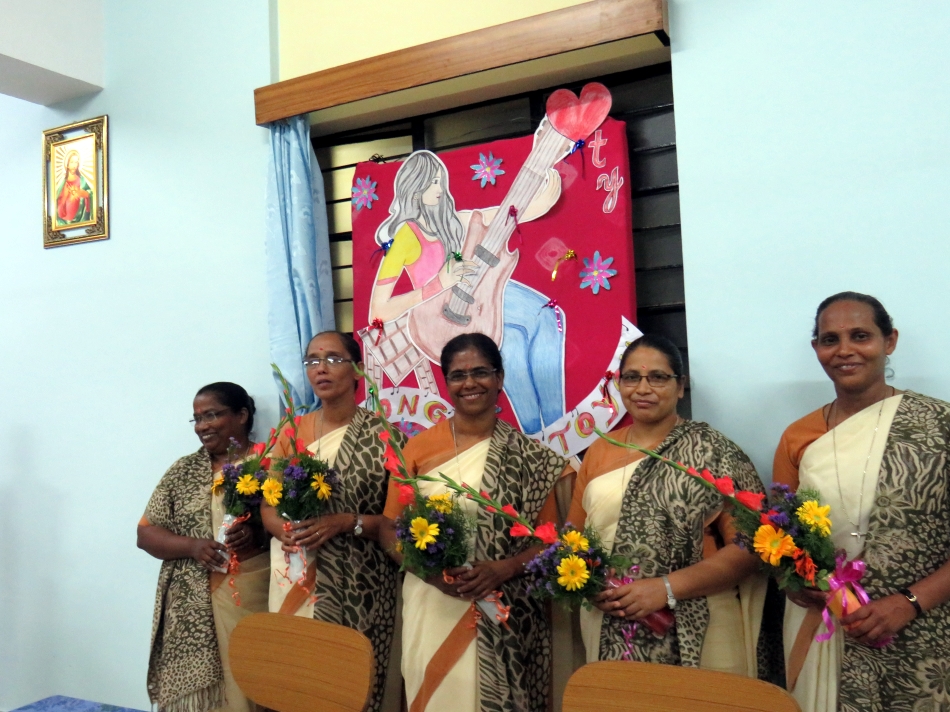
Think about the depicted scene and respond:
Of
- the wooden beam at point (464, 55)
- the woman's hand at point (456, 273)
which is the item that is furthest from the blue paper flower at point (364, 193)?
the woman's hand at point (456, 273)

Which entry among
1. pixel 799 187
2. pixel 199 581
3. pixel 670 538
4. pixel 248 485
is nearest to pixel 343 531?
pixel 248 485

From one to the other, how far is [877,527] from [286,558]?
5.54ft

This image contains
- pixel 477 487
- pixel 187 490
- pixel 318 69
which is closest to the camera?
pixel 477 487

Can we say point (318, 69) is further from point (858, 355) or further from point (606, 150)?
point (858, 355)

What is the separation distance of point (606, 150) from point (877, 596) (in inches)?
62.2

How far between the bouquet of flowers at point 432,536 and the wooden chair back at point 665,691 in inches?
19.5

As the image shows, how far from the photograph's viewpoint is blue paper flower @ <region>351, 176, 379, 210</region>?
3.22 m

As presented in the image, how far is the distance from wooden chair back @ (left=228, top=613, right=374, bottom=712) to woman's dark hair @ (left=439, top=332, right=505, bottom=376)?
2.71 feet

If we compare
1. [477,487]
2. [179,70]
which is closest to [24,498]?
[179,70]

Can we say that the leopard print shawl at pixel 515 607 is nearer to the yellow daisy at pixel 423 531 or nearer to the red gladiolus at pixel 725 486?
the yellow daisy at pixel 423 531

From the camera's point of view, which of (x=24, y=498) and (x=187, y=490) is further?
(x=24, y=498)

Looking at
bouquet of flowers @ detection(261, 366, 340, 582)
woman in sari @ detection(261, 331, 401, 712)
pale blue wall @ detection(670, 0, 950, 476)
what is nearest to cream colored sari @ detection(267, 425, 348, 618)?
woman in sari @ detection(261, 331, 401, 712)

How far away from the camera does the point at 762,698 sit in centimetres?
160

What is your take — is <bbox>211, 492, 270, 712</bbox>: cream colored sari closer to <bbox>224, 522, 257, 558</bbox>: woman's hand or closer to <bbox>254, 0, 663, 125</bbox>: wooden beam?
<bbox>224, 522, 257, 558</bbox>: woman's hand
